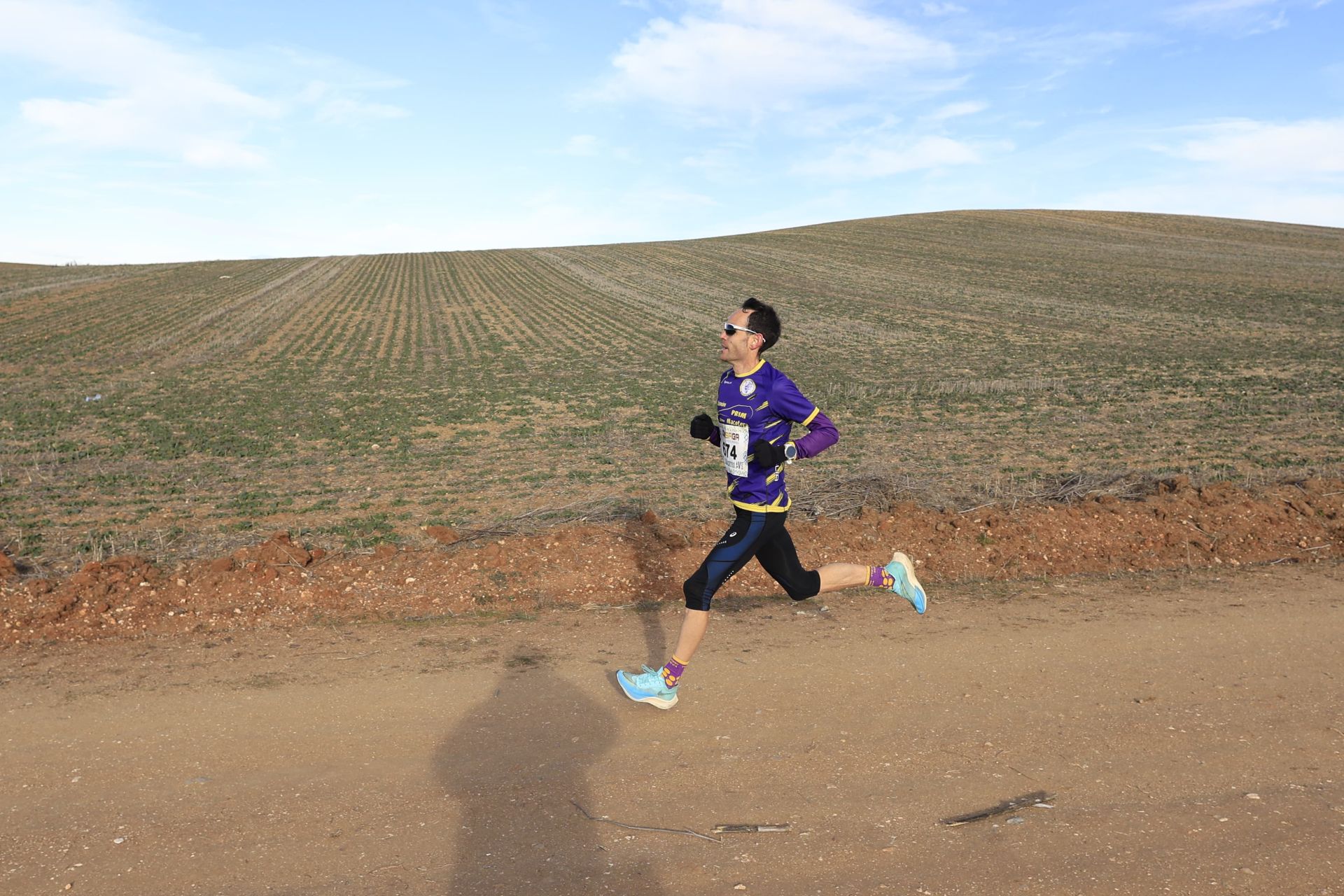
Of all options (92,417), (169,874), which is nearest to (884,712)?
(169,874)

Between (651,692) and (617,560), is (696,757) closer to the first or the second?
(651,692)

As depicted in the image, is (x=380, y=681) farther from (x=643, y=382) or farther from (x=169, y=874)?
(x=643, y=382)

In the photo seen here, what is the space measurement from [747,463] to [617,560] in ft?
10.2

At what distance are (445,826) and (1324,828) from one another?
3508mm

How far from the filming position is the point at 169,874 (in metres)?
3.34

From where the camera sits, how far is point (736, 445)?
4.76 metres

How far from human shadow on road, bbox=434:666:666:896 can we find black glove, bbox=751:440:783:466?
1580 mm

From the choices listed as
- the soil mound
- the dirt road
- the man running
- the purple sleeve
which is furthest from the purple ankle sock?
the soil mound

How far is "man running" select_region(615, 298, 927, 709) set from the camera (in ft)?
15.1

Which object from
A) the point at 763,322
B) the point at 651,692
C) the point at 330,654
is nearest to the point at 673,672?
the point at 651,692

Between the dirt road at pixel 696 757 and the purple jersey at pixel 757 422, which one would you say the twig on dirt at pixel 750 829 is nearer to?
the dirt road at pixel 696 757

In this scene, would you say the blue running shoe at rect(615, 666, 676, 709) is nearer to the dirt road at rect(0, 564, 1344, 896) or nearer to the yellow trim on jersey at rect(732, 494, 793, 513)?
the dirt road at rect(0, 564, 1344, 896)

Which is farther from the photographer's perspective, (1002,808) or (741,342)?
(741,342)

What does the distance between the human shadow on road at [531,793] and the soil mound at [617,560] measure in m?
2.05
